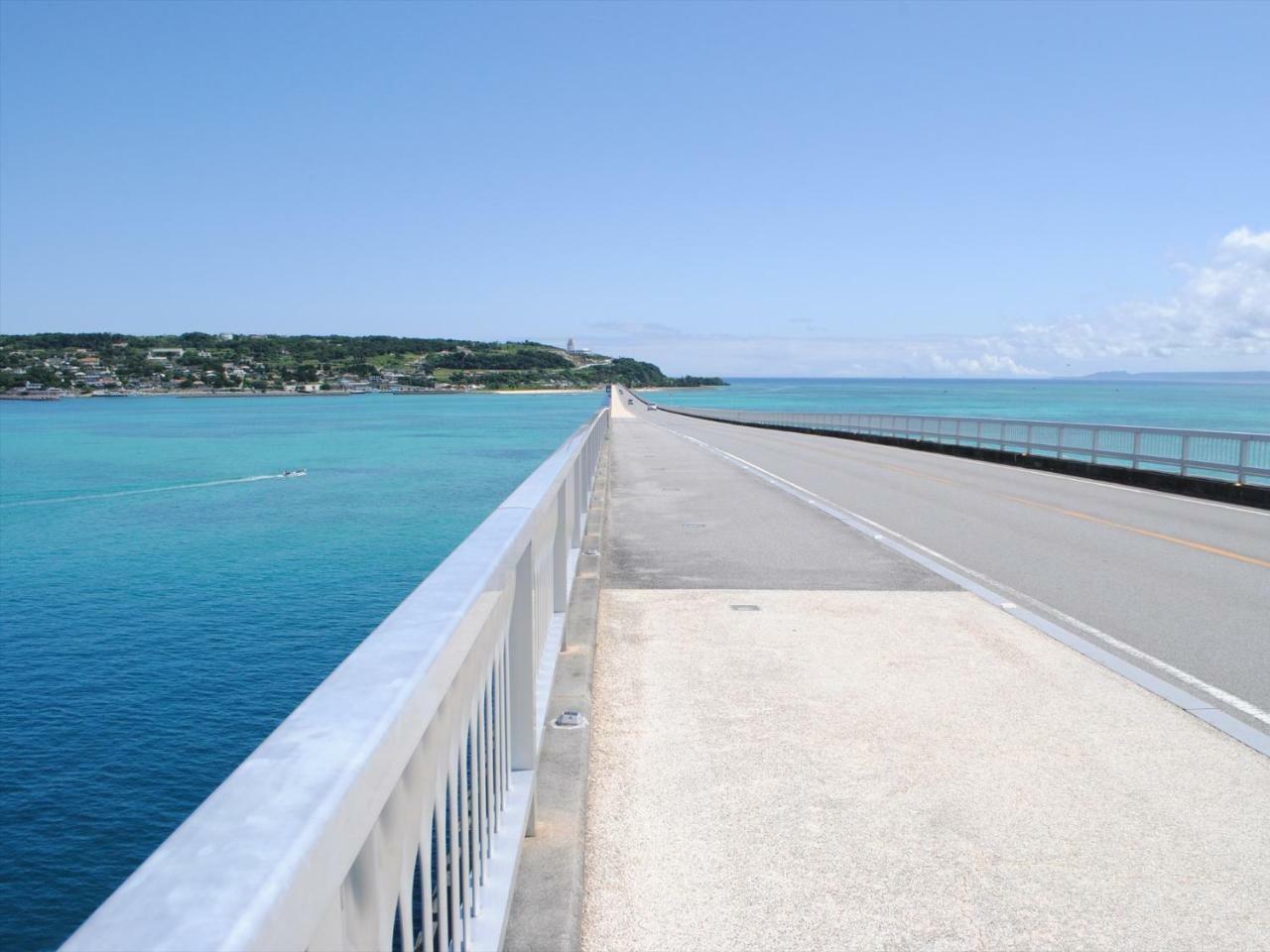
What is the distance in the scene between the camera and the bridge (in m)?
1.64

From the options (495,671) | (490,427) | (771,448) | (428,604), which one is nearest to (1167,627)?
(495,671)

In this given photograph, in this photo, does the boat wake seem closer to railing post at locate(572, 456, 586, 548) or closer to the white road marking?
the white road marking

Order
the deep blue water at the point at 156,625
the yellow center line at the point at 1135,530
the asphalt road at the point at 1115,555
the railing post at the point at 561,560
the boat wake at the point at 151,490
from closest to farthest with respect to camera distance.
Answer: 1. the railing post at the point at 561,560
2. the asphalt road at the point at 1115,555
3. the yellow center line at the point at 1135,530
4. the deep blue water at the point at 156,625
5. the boat wake at the point at 151,490

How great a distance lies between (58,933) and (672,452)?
953 inches

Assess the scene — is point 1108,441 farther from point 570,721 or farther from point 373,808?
point 373,808

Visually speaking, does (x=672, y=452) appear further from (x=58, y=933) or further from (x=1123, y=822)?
(x=1123, y=822)

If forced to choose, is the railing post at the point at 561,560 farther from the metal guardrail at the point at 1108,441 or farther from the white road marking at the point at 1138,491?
the metal guardrail at the point at 1108,441

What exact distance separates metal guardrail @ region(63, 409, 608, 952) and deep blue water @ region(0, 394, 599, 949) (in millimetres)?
10810

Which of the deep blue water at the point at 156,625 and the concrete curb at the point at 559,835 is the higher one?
the concrete curb at the point at 559,835

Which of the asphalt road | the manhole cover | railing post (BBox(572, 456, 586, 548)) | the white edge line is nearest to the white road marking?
the asphalt road

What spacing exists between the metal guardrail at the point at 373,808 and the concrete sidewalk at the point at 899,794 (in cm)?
77

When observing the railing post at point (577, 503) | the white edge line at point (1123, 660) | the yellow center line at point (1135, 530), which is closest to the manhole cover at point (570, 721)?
the white edge line at point (1123, 660)

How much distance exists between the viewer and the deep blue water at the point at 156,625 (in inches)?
559

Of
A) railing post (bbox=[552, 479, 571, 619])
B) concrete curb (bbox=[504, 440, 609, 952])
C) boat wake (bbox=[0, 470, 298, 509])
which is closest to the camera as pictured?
concrete curb (bbox=[504, 440, 609, 952])
